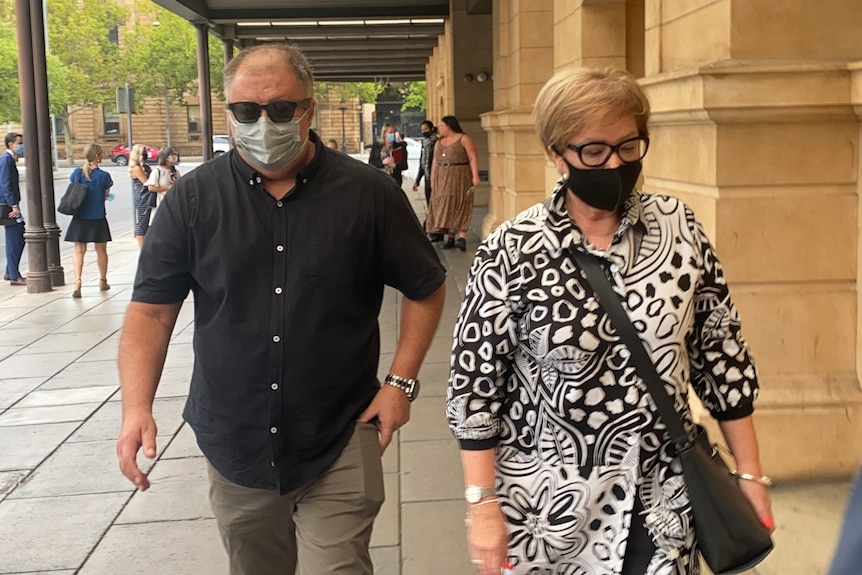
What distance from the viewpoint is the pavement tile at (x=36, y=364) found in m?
7.92

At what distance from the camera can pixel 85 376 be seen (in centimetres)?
773

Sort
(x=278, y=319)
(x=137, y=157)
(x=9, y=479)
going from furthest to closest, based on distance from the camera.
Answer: (x=137, y=157) < (x=9, y=479) < (x=278, y=319)

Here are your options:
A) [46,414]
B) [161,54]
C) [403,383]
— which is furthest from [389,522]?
[161,54]

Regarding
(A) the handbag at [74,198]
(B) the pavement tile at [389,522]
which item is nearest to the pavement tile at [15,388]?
(B) the pavement tile at [389,522]

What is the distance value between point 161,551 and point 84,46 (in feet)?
209

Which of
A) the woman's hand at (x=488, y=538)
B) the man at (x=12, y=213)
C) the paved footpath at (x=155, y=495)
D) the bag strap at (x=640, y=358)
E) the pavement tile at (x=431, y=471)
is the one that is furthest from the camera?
the man at (x=12, y=213)

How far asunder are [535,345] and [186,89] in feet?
226

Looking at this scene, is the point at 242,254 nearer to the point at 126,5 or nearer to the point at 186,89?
the point at 186,89

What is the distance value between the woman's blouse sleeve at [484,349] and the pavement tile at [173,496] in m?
2.81

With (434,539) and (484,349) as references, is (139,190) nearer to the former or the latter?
(434,539)

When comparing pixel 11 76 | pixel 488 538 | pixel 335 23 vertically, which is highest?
pixel 11 76

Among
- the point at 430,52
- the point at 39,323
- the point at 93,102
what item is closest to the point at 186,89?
the point at 93,102

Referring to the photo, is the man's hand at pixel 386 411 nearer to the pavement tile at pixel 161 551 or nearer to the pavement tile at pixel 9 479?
the pavement tile at pixel 161 551

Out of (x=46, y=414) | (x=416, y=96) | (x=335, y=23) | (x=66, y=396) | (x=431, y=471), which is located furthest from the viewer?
(x=416, y=96)
